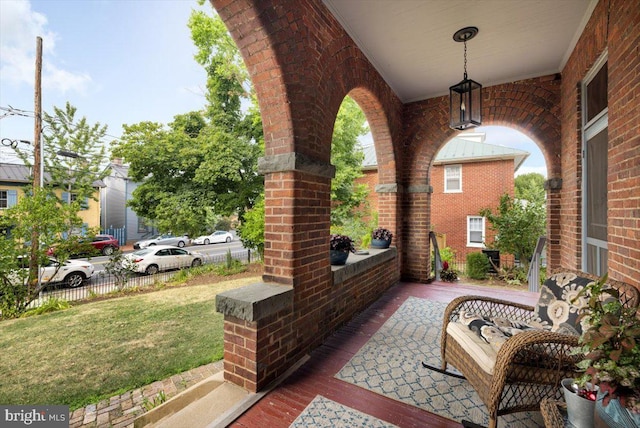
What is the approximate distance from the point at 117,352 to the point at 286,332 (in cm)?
314

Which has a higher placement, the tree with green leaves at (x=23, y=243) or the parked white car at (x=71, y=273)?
the tree with green leaves at (x=23, y=243)

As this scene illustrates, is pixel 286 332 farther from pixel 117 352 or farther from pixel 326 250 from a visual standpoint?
pixel 117 352

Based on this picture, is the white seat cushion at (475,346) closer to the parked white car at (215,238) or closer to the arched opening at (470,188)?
the arched opening at (470,188)

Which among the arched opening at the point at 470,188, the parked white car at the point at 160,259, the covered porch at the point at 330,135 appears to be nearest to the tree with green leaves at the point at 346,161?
the arched opening at the point at 470,188

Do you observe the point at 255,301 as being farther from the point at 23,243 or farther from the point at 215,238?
the point at 215,238

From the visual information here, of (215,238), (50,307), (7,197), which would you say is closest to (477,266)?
(50,307)

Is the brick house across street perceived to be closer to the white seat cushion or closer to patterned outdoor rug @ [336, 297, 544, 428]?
patterned outdoor rug @ [336, 297, 544, 428]

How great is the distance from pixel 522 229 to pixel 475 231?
4.83 m

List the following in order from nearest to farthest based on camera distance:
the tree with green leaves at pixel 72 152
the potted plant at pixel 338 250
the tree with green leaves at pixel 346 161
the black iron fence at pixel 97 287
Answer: the potted plant at pixel 338 250, the black iron fence at pixel 97 287, the tree with green leaves at pixel 346 161, the tree with green leaves at pixel 72 152

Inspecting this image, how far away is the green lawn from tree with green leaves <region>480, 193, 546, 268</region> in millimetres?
7160

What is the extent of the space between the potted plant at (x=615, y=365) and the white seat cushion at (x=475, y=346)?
54 centimetres

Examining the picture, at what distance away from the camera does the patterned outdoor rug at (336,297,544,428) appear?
6.00ft

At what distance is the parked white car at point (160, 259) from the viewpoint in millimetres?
9831

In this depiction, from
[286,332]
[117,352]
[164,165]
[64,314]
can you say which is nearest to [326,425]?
[286,332]
